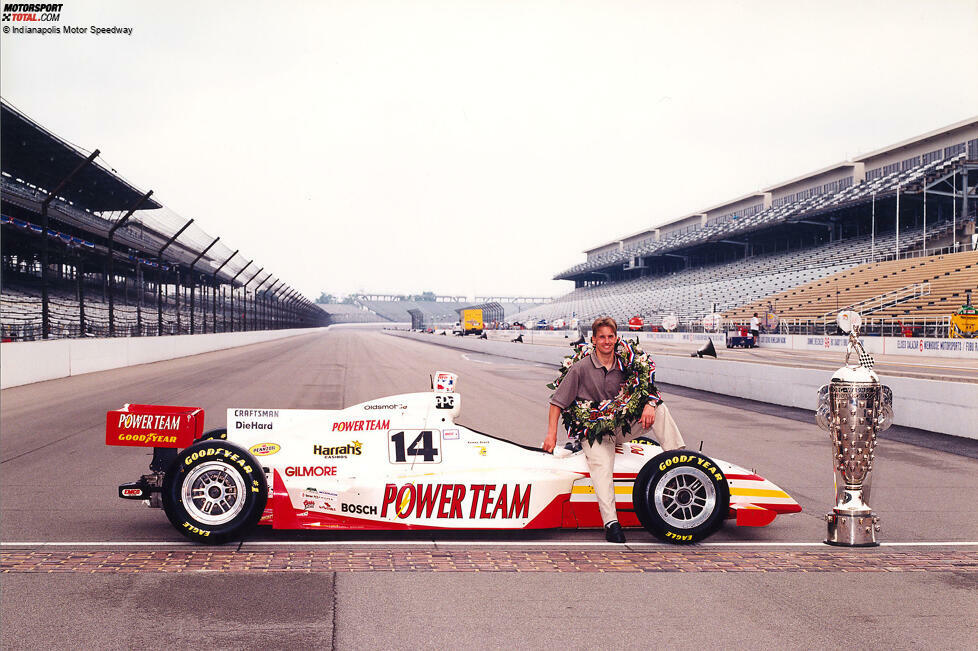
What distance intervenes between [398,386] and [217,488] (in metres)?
14.1

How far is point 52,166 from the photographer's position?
31703 mm

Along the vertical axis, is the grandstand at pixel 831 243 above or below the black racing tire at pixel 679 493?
above

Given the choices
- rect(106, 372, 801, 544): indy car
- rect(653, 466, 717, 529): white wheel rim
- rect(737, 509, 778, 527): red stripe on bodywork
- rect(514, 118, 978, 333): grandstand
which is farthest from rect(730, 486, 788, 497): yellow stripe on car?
rect(514, 118, 978, 333): grandstand

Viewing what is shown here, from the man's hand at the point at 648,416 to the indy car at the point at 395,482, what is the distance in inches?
9.4

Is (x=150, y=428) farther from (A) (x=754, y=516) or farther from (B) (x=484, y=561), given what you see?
(A) (x=754, y=516)

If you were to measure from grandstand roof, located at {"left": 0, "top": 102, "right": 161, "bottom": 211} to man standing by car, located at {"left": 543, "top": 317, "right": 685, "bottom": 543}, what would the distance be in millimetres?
23067

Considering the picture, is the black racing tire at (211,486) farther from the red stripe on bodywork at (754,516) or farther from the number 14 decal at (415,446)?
the red stripe on bodywork at (754,516)

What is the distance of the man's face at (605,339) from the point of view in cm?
563

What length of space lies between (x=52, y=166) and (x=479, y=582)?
32.9m

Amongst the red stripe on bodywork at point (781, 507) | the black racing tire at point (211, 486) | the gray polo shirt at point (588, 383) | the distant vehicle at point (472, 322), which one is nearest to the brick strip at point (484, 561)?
the black racing tire at point (211, 486)

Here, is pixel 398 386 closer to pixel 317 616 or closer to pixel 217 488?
pixel 217 488

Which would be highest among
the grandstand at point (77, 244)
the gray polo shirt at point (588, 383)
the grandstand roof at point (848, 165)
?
the grandstand roof at point (848, 165)

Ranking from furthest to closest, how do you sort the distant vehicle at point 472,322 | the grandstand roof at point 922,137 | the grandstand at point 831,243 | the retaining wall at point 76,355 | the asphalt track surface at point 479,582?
the distant vehicle at point 472,322, the grandstand roof at point 922,137, the grandstand at point 831,243, the retaining wall at point 76,355, the asphalt track surface at point 479,582

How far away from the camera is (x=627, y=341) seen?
19.7 ft
